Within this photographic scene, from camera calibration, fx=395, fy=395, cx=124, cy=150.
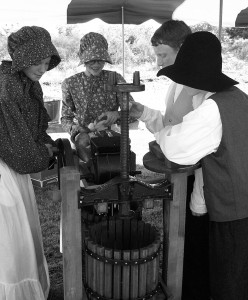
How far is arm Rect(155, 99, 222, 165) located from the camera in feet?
5.32

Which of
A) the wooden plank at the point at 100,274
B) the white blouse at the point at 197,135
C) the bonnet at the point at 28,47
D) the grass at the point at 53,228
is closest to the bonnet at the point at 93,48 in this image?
the grass at the point at 53,228

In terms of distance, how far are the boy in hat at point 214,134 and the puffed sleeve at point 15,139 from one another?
2.10 ft

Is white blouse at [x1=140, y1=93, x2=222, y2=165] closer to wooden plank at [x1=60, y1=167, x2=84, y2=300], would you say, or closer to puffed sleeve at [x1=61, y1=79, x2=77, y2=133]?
wooden plank at [x1=60, y1=167, x2=84, y2=300]

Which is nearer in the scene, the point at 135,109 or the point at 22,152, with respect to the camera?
the point at 22,152

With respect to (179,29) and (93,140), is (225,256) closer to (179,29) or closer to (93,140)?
(93,140)

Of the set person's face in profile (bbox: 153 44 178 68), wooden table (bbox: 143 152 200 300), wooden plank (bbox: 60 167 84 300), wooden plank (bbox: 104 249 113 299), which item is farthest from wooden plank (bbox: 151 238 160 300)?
person's face in profile (bbox: 153 44 178 68)

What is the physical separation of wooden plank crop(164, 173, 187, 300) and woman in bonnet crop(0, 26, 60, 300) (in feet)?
2.26

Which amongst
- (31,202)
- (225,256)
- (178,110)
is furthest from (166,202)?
(31,202)

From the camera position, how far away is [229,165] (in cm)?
170

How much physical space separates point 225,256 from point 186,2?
4.88m

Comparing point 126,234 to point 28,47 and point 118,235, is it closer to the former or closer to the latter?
point 118,235

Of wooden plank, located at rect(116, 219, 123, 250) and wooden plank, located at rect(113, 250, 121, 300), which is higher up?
wooden plank, located at rect(116, 219, 123, 250)

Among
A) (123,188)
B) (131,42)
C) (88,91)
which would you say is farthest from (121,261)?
(131,42)

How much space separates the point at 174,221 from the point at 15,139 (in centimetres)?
89
